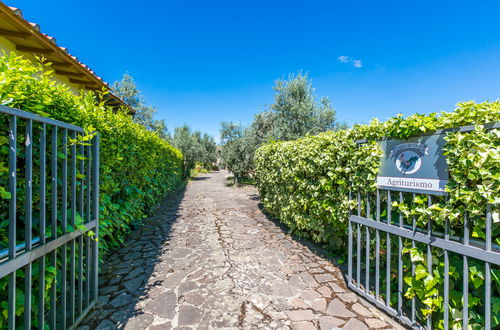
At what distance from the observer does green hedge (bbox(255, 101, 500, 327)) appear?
1.70 m

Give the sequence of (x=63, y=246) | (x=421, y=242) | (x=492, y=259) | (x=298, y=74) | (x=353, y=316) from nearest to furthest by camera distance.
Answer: (x=492, y=259) < (x=63, y=246) < (x=421, y=242) < (x=353, y=316) < (x=298, y=74)

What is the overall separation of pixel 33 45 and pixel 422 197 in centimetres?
758

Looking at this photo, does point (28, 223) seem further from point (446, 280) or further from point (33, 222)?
point (446, 280)

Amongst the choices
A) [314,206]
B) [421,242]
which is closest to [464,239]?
[421,242]

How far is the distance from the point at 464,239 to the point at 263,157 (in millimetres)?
5548

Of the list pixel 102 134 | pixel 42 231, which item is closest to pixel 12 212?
pixel 42 231

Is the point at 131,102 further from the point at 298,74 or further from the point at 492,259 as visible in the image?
the point at 492,259

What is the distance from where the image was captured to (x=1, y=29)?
402 centimetres

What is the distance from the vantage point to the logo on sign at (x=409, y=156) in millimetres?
2136

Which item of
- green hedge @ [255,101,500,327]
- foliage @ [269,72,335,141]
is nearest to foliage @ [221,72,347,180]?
foliage @ [269,72,335,141]

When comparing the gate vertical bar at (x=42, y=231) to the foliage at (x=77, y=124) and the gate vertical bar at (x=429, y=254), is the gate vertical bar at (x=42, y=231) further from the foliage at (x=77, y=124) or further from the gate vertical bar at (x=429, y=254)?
the gate vertical bar at (x=429, y=254)

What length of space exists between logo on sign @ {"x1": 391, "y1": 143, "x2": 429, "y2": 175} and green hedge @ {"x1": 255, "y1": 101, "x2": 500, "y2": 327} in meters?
0.12

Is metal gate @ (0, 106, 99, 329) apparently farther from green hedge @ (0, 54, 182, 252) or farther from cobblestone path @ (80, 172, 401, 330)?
cobblestone path @ (80, 172, 401, 330)

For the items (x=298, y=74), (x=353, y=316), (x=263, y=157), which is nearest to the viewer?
(x=353, y=316)
